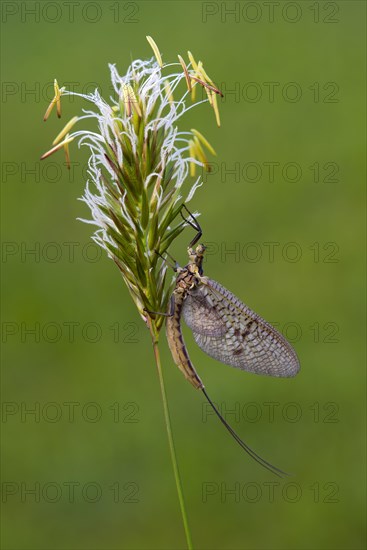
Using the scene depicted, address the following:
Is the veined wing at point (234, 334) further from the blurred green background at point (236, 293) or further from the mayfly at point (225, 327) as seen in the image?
the blurred green background at point (236, 293)

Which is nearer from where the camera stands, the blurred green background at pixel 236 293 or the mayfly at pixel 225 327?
the mayfly at pixel 225 327

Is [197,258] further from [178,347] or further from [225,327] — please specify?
[178,347]

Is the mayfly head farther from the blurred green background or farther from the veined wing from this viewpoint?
the blurred green background

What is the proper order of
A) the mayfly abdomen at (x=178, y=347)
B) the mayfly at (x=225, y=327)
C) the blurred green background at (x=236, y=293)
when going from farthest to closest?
the blurred green background at (x=236, y=293) < the mayfly at (x=225, y=327) < the mayfly abdomen at (x=178, y=347)

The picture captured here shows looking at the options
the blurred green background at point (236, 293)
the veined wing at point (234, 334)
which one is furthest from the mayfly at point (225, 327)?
the blurred green background at point (236, 293)

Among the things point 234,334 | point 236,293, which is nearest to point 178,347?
point 234,334

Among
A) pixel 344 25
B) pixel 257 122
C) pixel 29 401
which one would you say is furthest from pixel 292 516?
pixel 344 25

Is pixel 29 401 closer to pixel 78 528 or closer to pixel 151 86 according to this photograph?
pixel 78 528
